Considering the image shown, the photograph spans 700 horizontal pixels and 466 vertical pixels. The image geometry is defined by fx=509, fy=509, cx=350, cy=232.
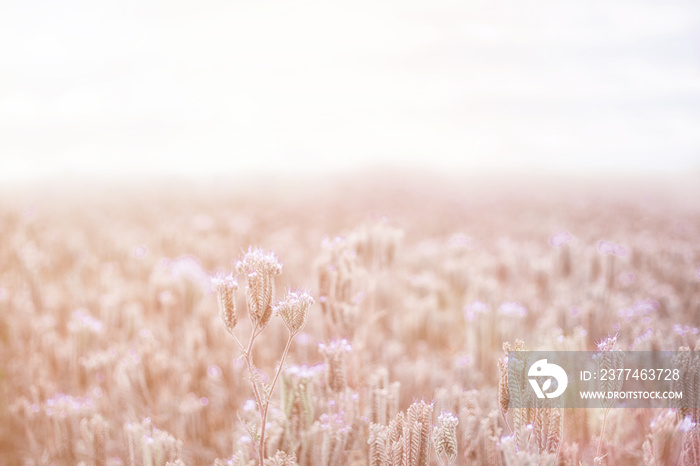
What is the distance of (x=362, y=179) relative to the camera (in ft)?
23.6

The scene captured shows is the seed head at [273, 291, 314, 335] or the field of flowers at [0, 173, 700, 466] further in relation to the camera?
the field of flowers at [0, 173, 700, 466]

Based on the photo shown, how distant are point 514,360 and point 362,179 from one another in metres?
5.84

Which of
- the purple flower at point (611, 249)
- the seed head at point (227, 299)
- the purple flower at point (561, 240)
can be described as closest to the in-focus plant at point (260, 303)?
the seed head at point (227, 299)

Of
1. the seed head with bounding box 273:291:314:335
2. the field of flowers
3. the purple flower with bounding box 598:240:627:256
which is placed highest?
the seed head with bounding box 273:291:314:335

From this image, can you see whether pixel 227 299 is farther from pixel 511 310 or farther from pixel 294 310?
pixel 511 310

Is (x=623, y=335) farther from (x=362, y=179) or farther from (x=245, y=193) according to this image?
(x=245, y=193)

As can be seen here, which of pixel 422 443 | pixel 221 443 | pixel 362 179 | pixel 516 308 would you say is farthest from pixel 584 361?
pixel 362 179

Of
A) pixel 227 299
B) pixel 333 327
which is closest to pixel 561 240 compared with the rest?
pixel 333 327
